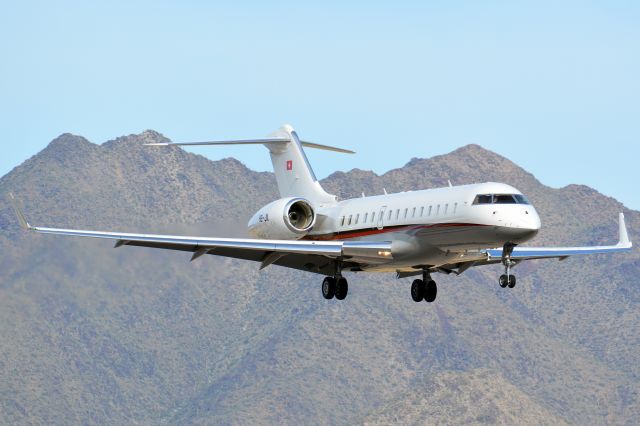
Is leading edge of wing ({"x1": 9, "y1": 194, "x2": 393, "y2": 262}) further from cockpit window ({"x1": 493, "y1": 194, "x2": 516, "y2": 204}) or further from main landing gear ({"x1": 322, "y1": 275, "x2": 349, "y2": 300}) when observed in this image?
cockpit window ({"x1": 493, "y1": 194, "x2": 516, "y2": 204})

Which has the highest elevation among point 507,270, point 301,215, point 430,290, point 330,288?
A: point 301,215

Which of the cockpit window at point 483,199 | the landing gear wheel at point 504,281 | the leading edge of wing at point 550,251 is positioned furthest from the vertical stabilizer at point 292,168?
the landing gear wheel at point 504,281

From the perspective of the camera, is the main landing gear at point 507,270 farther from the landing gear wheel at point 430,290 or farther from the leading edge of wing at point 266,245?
the landing gear wheel at point 430,290

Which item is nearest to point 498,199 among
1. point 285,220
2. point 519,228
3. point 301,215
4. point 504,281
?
point 519,228

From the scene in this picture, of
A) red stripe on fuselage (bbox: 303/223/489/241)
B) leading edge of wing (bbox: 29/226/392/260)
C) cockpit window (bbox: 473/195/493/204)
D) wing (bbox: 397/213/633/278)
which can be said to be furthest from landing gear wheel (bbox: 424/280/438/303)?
cockpit window (bbox: 473/195/493/204)

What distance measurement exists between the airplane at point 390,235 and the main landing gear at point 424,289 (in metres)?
0.03

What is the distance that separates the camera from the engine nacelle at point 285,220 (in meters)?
48.3

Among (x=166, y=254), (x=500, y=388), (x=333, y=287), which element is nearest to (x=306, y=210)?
(x=333, y=287)

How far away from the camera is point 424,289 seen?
47719 mm

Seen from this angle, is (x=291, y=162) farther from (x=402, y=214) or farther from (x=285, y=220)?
(x=402, y=214)

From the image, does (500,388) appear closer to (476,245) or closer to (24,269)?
(24,269)

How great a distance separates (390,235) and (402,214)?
0.78 meters

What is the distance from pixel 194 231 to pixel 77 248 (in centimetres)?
3586

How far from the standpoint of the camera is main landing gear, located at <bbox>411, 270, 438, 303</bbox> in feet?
156
